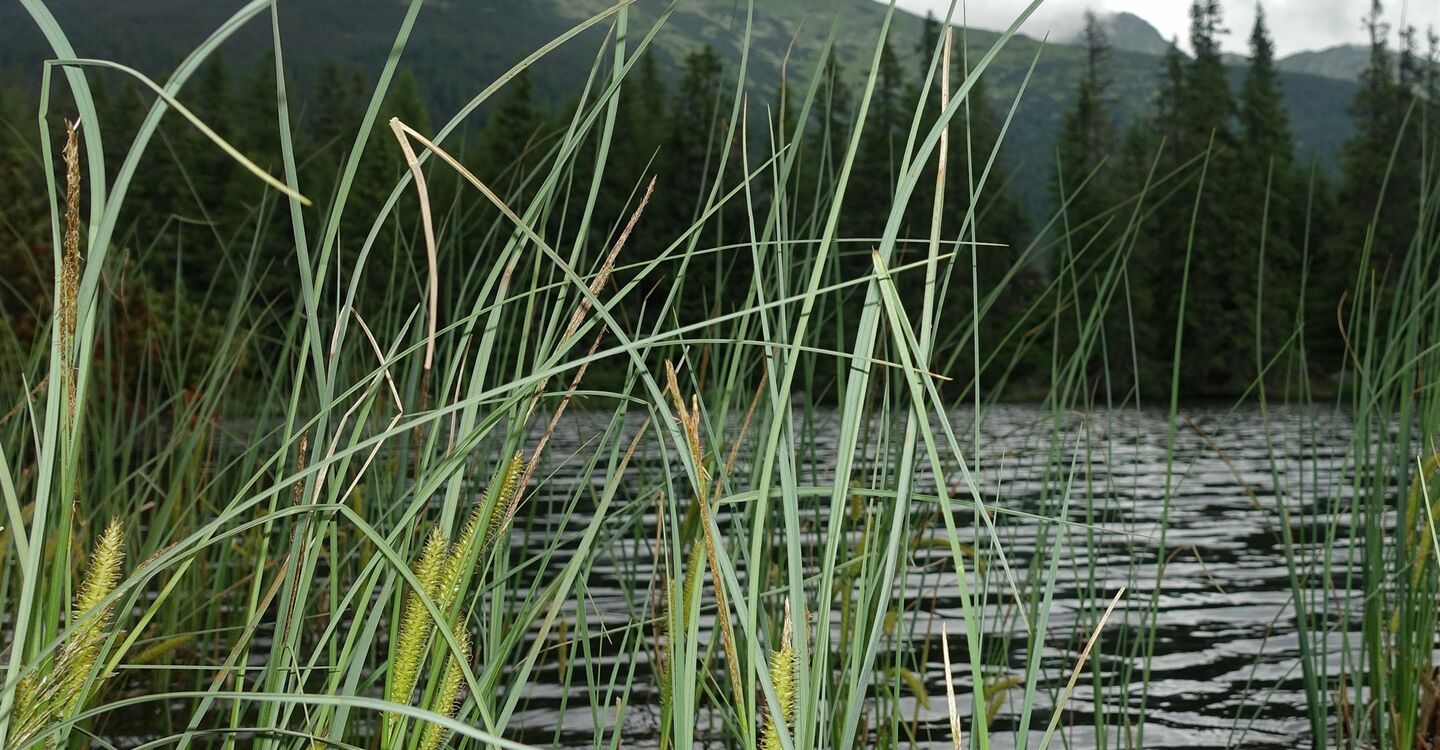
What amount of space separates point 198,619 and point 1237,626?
5060mm

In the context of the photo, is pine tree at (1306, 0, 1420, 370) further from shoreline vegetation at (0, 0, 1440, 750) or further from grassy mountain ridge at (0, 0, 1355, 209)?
grassy mountain ridge at (0, 0, 1355, 209)

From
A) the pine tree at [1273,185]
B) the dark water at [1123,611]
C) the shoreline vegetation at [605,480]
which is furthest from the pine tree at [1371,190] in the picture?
the shoreline vegetation at [605,480]

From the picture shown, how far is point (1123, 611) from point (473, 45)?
498ft

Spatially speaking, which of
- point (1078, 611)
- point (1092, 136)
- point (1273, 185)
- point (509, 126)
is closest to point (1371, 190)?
point (1273, 185)

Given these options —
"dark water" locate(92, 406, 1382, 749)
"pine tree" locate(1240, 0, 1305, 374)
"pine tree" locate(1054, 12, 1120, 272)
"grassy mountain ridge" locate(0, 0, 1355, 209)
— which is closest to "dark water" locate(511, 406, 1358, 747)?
Answer: "dark water" locate(92, 406, 1382, 749)

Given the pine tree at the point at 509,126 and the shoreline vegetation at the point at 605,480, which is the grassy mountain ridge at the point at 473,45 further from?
the shoreline vegetation at the point at 605,480

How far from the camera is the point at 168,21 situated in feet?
490

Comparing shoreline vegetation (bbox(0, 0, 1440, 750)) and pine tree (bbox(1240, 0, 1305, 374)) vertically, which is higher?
pine tree (bbox(1240, 0, 1305, 374))

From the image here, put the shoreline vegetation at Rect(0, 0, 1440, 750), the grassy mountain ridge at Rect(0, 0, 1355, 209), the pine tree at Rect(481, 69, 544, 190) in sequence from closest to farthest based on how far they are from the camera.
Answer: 1. the shoreline vegetation at Rect(0, 0, 1440, 750)
2. the pine tree at Rect(481, 69, 544, 190)
3. the grassy mountain ridge at Rect(0, 0, 1355, 209)

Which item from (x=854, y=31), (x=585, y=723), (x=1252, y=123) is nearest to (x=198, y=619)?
(x=585, y=723)

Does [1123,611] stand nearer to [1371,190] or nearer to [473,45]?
[1371,190]

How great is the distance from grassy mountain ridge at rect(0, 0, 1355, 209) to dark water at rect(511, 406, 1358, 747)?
8989cm

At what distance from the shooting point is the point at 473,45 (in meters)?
147

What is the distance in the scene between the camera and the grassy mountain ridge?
122438mm
